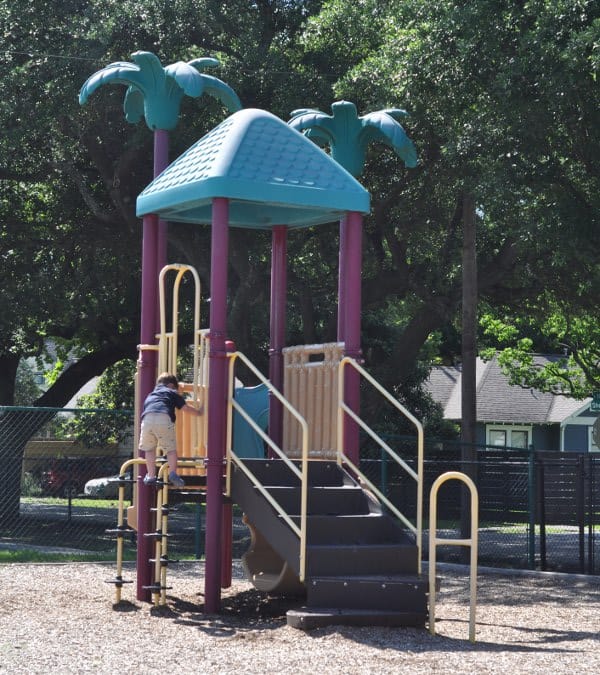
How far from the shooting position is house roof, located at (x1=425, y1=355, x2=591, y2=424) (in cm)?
4534

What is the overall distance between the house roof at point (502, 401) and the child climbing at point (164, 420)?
3448 centimetres

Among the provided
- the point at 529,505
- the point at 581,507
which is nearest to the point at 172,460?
the point at 529,505

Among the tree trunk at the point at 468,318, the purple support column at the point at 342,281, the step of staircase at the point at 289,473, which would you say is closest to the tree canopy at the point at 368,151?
the tree trunk at the point at 468,318

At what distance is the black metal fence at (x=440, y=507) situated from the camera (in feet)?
56.2

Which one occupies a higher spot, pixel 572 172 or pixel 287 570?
pixel 572 172

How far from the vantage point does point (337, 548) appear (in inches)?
382

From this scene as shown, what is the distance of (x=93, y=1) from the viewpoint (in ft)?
64.2

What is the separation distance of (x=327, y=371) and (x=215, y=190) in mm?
2224

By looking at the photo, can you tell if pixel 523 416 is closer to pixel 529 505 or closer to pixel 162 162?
pixel 529 505

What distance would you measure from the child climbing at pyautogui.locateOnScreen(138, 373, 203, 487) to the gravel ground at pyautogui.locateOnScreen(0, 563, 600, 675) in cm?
136

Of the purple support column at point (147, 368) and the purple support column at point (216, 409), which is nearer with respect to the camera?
the purple support column at point (216, 409)

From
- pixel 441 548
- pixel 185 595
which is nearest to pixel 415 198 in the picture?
pixel 441 548

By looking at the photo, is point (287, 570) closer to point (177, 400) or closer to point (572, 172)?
point (177, 400)

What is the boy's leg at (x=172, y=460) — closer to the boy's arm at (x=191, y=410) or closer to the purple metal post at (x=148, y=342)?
the boy's arm at (x=191, y=410)
